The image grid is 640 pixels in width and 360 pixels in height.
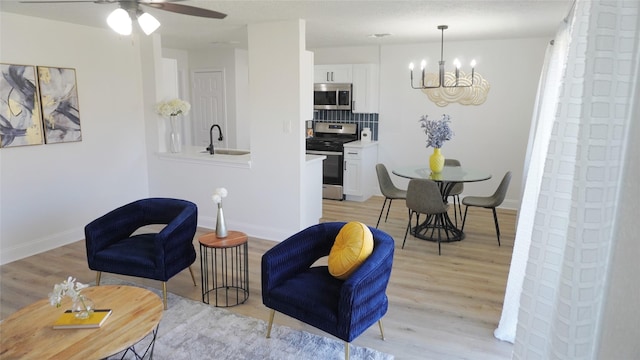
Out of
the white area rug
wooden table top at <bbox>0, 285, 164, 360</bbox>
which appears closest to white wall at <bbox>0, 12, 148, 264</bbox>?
the white area rug

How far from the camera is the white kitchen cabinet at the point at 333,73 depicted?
7.00m

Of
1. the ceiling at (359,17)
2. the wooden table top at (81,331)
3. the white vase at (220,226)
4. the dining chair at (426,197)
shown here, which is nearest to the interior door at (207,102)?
the ceiling at (359,17)

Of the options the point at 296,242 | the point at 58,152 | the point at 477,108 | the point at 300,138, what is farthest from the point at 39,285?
the point at 477,108

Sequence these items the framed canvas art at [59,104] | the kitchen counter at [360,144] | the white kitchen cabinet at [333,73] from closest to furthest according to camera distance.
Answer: the framed canvas art at [59,104] < the kitchen counter at [360,144] < the white kitchen cabinet at [333,73]

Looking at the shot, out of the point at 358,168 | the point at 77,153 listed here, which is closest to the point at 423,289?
the point at 358,168

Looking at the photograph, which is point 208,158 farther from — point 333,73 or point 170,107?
point 333,73

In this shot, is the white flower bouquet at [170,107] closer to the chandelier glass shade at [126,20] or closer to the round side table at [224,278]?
the round side table at [224,278]

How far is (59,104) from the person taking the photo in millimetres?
4590

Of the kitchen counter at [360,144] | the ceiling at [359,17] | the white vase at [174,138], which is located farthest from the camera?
the kitchen counter at [360,144]

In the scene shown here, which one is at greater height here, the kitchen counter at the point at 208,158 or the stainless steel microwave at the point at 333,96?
the stainless steel microwave at the point at 333,96

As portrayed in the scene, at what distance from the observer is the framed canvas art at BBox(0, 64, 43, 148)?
4121 millimetres

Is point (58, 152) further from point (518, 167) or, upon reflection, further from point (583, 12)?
point (518, 167)

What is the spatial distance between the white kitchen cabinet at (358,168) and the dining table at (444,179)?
1497mm

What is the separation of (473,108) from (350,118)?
1983mm
